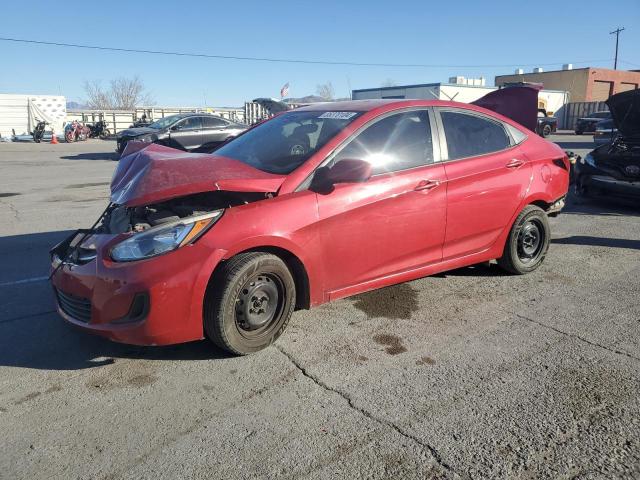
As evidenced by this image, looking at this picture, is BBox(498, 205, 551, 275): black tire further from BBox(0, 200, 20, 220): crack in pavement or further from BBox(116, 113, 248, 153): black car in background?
BBox(116, 113, 248, 153): black car in background

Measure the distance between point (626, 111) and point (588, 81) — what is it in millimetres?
52156

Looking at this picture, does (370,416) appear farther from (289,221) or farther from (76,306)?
(76,306)

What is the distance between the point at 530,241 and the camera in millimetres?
5160

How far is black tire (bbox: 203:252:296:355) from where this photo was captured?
3256mm

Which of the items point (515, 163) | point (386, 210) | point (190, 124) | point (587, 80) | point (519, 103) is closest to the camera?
point (386, 210)

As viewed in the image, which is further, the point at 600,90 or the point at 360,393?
the point at 600,90

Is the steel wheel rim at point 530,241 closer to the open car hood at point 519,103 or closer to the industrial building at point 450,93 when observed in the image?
the open car hood at point 519,103

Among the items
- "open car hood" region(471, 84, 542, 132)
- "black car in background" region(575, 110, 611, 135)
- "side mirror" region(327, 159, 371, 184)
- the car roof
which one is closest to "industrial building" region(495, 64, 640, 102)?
"black car in background" region(575, 110, 611, 135)

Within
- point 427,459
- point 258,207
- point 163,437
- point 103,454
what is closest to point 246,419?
point 163,437

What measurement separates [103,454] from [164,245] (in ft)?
4.02

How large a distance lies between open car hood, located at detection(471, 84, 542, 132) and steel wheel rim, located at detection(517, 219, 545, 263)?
2147mm

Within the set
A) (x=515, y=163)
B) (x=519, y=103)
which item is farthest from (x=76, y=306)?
(x=519, y=103)

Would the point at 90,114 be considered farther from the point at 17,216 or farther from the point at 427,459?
the point at 427,459

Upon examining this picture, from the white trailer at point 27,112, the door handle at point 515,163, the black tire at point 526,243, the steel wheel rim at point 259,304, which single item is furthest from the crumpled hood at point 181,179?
the white trailer at point 27,112
